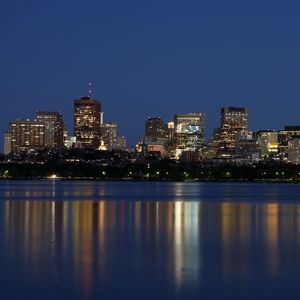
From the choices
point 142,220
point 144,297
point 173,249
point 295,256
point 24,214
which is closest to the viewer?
point 144,297

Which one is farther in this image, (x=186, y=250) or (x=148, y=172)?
(x=148, y=172)

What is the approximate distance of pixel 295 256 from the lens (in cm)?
2639

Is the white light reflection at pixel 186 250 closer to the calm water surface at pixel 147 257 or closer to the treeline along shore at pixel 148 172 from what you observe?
the calm water surface at pixel 147 257

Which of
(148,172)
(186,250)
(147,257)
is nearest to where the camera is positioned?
(147,257)

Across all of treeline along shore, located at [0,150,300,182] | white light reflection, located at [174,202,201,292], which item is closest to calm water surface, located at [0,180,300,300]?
white light reflection, located at [174,202,201,292]

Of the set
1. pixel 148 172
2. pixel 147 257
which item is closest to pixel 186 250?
pixel 147 257

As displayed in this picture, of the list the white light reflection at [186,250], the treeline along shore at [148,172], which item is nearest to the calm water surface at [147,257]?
the white light reflection at [186,250]

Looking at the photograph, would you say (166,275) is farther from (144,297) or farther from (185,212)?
(185,212)

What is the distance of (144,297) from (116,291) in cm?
103

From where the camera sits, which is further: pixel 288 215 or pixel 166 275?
pixel 288 215

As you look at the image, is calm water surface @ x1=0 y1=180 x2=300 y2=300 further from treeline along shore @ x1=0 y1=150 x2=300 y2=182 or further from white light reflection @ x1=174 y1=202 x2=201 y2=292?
treeline along shore @ x1=0 y1=150 x2=300 y2=182

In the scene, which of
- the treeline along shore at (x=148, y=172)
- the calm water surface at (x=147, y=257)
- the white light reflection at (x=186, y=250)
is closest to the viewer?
the calm water surface at (x=147, y=257)

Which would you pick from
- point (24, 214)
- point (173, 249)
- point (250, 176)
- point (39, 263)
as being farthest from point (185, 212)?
point (250, 176)

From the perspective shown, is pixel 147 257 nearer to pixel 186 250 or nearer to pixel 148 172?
pixel 186 250
